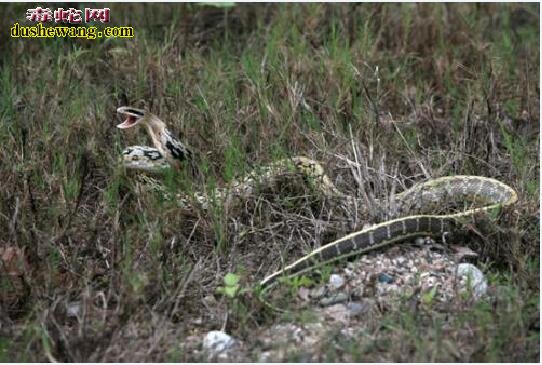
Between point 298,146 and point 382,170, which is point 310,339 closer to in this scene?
point 382,170

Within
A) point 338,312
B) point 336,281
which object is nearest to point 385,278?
point 336,281

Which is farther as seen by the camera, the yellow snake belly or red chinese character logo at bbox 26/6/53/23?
red chinese character logo at bbox 26/6/53/23

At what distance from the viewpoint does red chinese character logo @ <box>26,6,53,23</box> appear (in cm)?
838

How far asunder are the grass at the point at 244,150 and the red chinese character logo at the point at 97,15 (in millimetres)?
110

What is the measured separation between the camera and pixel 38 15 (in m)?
8.42

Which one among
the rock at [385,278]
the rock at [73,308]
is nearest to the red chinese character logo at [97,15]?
the rock at [73,308]

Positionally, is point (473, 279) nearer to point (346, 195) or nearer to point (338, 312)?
point (338, 312)

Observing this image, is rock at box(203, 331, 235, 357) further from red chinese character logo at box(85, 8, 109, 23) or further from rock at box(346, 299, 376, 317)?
red chinese character logo at box(85, 8, 109, 23)

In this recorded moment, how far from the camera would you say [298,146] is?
6.66m

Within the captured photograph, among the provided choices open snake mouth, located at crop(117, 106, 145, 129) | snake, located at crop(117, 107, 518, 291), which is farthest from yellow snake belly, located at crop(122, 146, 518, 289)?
open snake mouth, located at crop(117, 106, 145, 129)

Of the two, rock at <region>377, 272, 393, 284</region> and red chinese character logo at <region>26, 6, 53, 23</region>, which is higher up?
red chinese character logo at <region>26, 6, 53, 23</region>

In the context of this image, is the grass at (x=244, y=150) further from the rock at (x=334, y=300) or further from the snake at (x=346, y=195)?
the rock at (x=334, y=300)

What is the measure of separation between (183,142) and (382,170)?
5.35ft

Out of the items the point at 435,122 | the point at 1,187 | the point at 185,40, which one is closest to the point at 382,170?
the point at 435,122
